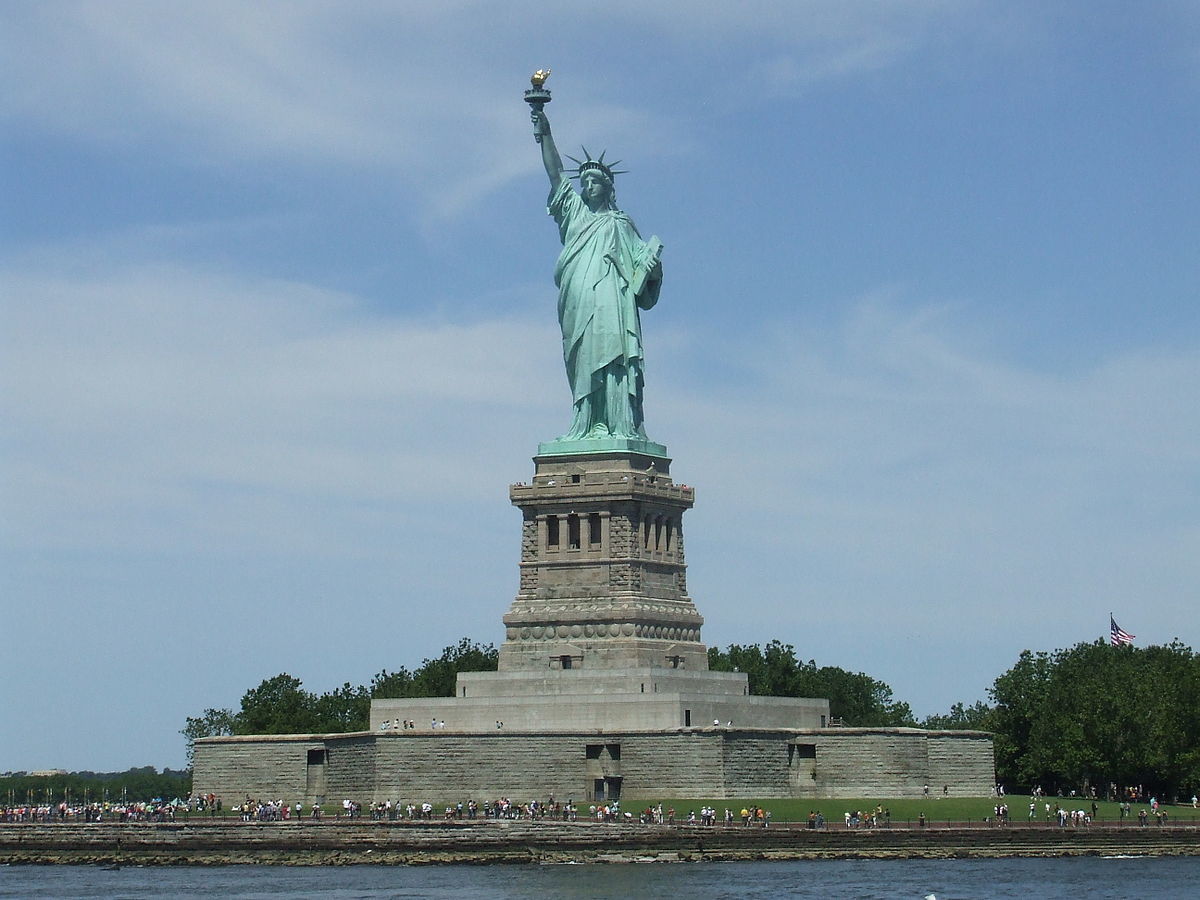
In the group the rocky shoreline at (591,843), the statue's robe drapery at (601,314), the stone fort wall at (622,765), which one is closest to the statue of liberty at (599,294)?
the statue's robe drapery at (601,314)

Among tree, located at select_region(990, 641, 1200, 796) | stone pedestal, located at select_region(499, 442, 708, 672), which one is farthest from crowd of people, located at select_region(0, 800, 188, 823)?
tree, located at select_region(990, 641, 1200, 796)

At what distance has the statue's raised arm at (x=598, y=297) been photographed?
85.2m

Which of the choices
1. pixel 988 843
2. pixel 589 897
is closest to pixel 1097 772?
pixel 988 843

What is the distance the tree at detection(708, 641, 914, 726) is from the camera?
352 feet

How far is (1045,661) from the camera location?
103 meters

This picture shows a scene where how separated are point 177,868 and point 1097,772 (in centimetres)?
3683

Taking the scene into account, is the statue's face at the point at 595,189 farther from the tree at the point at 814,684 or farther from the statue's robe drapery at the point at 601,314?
the tree at the point at 814,684

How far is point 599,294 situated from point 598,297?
0.12m

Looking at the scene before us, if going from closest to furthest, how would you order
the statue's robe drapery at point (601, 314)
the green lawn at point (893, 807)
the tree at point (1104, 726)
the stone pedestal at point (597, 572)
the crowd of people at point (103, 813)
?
the green lawn at point (893, 807) < the crowd of people at point (103, 813) < the stone pedestal at point (597, 572) < the statue's robe drapery at point (601, 314) < the tree at point (1104, 726)

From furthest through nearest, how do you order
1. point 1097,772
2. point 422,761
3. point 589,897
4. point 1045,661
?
point 1045,661 < point 1097,772 < point 422,761 < point 589,897

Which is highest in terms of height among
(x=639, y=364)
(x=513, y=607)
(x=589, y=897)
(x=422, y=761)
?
(x=639, y=364)

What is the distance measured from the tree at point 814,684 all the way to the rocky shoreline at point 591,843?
31.7 meters

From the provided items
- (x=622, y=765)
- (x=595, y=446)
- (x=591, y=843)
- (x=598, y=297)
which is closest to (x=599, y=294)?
(x=598, y=297)

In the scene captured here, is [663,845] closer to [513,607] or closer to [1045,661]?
[513,607]
